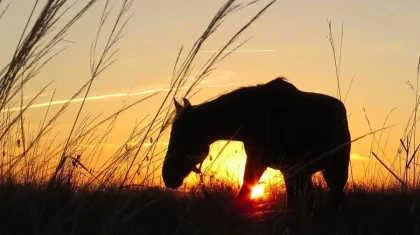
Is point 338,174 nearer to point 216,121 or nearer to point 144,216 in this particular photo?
point 216,121

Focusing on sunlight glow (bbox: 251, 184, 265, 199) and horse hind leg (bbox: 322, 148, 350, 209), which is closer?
sunlight glow (bbox: 251, 184, 265, 199)

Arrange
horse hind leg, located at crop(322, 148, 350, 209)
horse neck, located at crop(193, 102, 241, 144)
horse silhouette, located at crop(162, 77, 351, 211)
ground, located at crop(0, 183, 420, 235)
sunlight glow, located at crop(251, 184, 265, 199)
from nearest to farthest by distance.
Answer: ground, located at crop(0, 183, 420, 235), sunlight glow, located at crop(251, 184, 265, 199), horse hind leg, located at crop(322, 148, 350, 209), horse silhouette, located at crop(162, 77, 351, 211), horse neck, located at crop(193, 102, 241, 144)

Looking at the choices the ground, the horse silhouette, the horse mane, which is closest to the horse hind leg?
the horse silhouette

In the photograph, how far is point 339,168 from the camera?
6.49 meters

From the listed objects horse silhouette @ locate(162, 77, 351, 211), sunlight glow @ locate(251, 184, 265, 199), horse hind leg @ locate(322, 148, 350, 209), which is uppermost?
horse silhouette @ locate(162, 77, 351, 211)

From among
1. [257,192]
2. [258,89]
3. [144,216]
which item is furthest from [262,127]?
[144,216]

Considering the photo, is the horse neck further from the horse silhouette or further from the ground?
the ground

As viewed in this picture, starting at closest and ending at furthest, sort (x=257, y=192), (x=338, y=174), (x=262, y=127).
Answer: (x=257, y=192) → (x=262, y=127) → (x=338, y=174)

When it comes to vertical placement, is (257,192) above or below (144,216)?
above

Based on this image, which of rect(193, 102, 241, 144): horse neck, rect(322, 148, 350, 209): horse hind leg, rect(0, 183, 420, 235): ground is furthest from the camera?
rect(193, 102, 241, 144): horse neck

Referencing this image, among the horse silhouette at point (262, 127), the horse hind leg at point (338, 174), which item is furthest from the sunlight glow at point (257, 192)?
the horse silhouette at point (262, 127)

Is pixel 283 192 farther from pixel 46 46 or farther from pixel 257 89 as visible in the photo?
pixel 46 46

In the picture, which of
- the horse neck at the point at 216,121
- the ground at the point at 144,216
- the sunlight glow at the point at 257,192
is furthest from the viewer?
the horse neck at the point at 216,121

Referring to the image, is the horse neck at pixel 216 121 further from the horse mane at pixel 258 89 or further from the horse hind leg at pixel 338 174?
the horse hind leg at pixel 338 174
